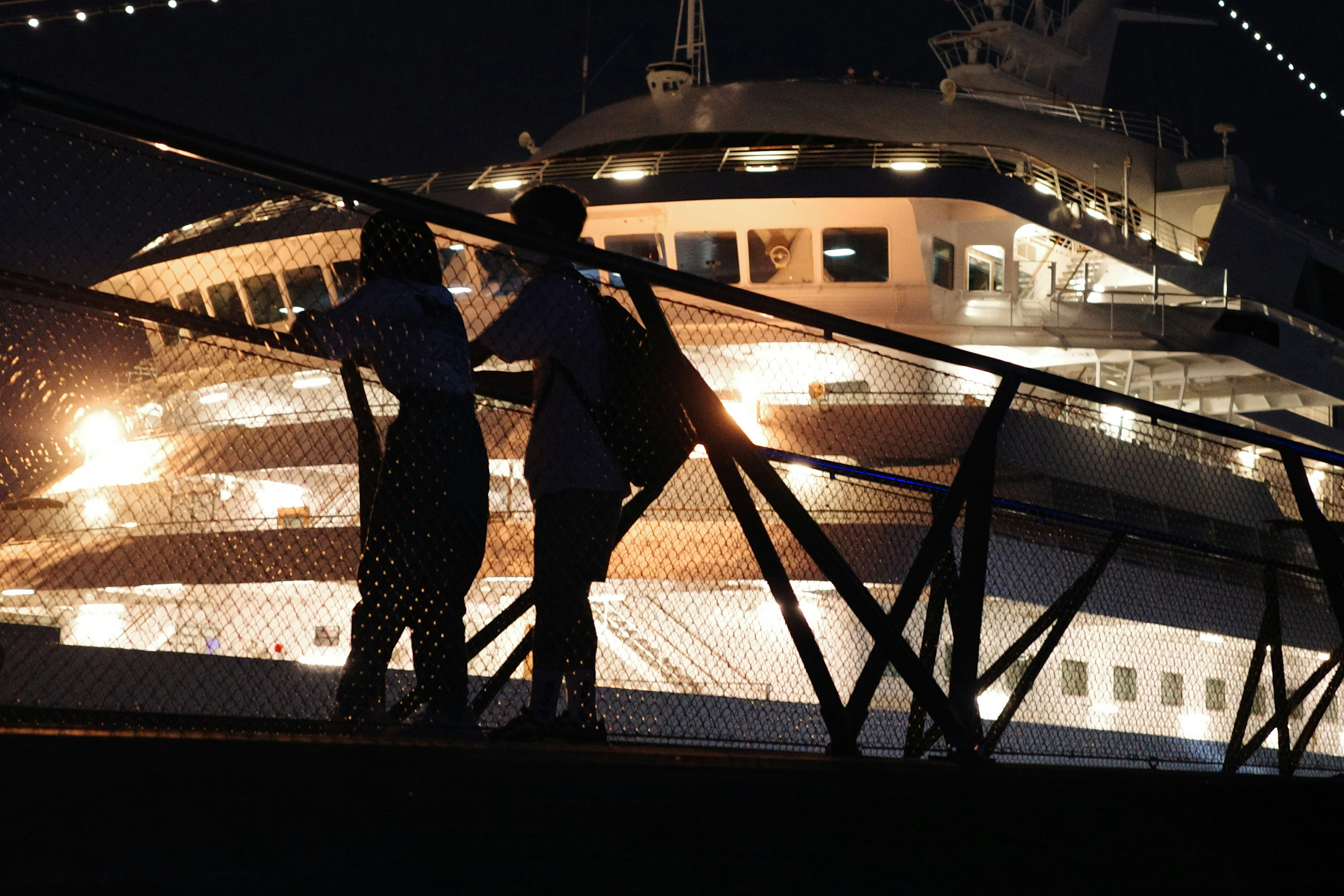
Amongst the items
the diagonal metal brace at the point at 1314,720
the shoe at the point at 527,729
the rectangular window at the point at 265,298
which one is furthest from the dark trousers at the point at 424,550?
the rectangular window at the point at 265,298

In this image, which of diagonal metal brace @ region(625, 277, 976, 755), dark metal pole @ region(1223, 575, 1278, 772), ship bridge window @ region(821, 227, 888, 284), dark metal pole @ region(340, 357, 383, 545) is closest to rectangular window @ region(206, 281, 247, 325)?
ship bridge window @ region(821, 227, 888, 284)

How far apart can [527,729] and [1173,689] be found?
44.7ft

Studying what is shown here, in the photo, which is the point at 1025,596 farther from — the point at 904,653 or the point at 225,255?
the point at 225,255

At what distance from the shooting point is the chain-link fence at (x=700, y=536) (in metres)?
4.79

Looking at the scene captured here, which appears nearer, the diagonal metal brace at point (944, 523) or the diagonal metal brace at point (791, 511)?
the diagonal metal brace at point (791, 511)

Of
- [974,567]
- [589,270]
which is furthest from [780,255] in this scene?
[974,567]

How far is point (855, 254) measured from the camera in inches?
612

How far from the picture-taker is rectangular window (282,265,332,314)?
49.8ft

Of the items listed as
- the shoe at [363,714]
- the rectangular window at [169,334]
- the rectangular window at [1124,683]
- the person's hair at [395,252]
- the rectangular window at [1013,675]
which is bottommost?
the rectangular window at [1124,683]

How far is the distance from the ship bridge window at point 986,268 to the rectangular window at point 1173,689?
4.73 meters

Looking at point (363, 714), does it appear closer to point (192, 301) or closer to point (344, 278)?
point (344, 278)

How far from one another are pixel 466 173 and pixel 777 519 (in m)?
7.14

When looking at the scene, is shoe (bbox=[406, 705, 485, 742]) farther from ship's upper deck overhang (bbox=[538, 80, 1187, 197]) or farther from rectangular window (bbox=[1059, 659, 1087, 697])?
ship's upper deck overhang (bbox=[538, 80, 1187, 197])

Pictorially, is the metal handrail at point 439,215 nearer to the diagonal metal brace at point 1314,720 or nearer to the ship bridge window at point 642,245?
the diagonal metal brace at point 1314,720
